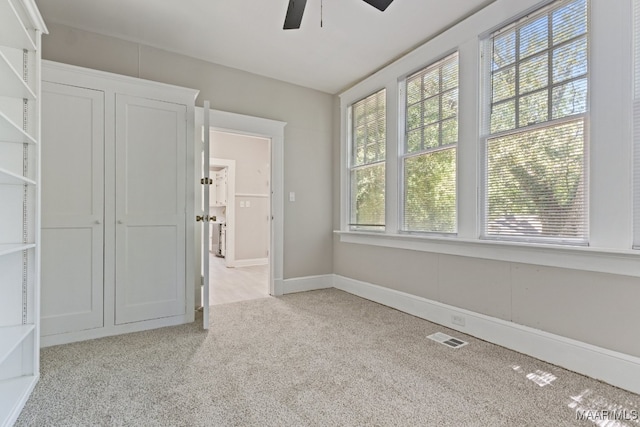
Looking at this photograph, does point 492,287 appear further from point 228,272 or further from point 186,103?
point 228,272

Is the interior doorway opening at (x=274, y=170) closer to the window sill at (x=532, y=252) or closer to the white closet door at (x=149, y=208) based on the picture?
the white closet door at (x=149, y=208)

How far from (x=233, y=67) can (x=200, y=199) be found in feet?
5.13

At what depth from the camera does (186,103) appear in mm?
2906

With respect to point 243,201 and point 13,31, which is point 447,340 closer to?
point 13,31

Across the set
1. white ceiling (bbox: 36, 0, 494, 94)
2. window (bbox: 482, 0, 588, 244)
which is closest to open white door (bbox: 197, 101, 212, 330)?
white ceiling (bbox: 36, 0, 494, 94)

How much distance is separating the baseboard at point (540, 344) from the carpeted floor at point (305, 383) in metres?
0.06

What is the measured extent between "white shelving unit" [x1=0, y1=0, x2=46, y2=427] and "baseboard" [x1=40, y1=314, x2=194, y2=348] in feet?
2.09

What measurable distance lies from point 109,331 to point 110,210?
994 millimetres

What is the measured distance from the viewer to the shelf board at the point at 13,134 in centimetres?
154

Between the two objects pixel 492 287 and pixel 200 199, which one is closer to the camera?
pixel 492 287

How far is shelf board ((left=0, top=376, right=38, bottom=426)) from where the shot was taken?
1471mm

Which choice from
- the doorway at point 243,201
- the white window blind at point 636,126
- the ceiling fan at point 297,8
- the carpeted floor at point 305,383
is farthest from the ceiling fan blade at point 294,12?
the doorway at point 243,201

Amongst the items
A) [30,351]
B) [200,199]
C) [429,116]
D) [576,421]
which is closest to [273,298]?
[200,199]

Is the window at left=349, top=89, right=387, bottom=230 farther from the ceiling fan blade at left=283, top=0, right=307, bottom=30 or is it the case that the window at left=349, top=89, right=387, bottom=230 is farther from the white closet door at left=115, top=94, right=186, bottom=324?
the white closet door at left=115, top=94, right=186, bottom=324
